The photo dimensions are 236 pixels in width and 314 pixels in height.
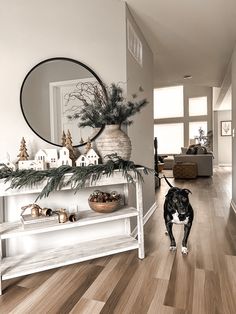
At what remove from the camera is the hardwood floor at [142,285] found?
1596mm

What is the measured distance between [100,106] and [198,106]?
964cm

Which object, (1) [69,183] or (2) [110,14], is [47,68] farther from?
(1) [69,183]

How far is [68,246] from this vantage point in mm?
2299

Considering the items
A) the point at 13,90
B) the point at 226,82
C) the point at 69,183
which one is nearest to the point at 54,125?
the point at 13,90

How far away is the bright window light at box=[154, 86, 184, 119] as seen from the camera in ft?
36.9

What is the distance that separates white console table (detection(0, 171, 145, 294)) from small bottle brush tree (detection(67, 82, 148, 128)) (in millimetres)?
518

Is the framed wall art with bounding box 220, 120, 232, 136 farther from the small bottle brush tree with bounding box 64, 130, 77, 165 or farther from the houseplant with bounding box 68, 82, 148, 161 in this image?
the small bottle brush tree with bounding box 64, 130, 77, 165

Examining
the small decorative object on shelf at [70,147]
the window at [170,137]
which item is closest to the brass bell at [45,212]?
the small decorative object on shelf at [70,147]

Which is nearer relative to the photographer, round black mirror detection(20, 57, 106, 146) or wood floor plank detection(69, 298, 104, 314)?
wood floor plank detection(69, 298, 104, 314)

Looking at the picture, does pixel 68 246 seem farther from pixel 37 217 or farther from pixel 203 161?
pixel 203 161

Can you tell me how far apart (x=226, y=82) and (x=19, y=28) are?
482 cm

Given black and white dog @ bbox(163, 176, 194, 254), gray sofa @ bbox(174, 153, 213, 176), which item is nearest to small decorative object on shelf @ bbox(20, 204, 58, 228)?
black and white dog @ bbox(163, 176, 194, 254)

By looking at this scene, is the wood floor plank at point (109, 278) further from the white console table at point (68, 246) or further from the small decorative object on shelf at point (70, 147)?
the small decorative object on shelf at point (70, 147)

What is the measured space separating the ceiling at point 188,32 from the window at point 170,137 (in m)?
6.11
